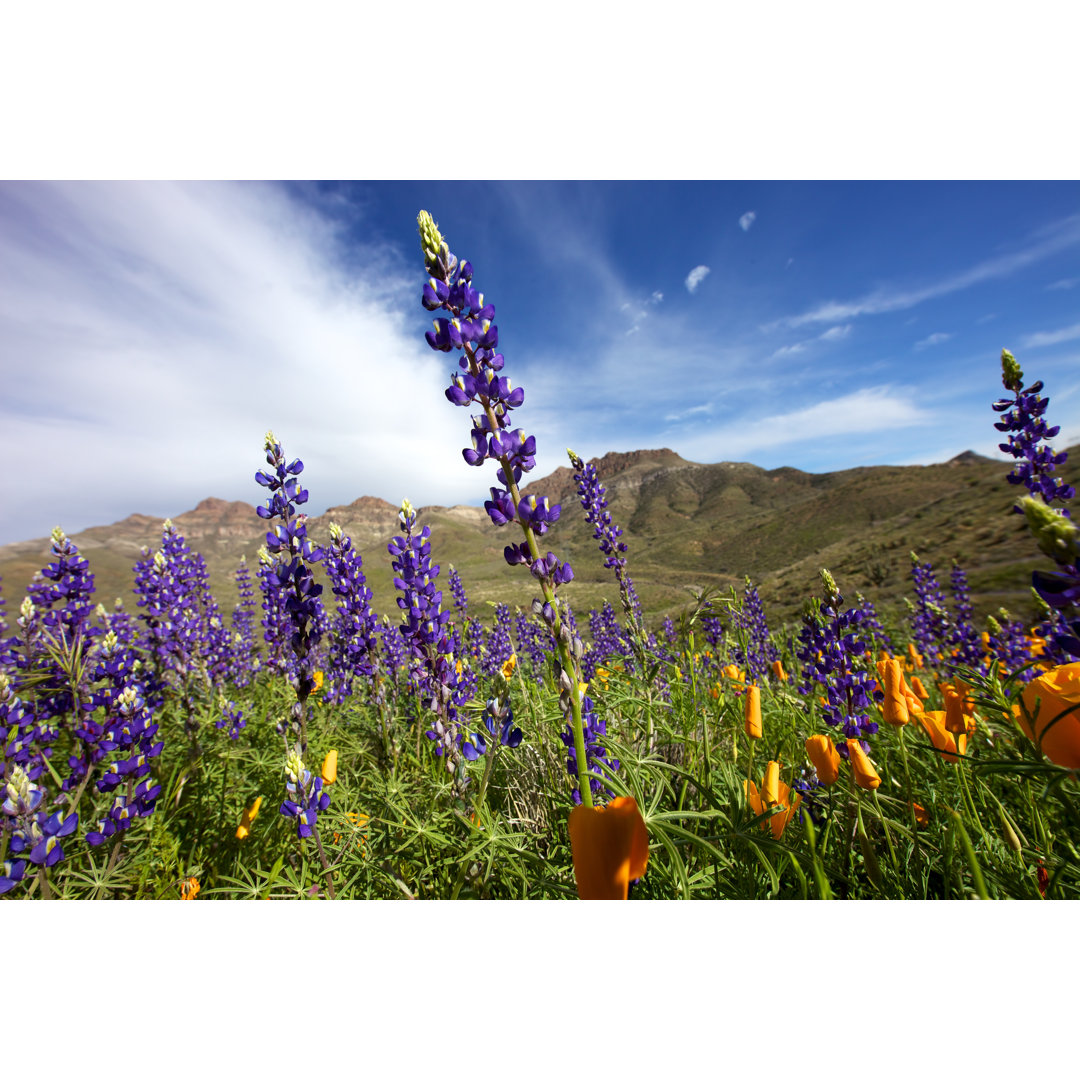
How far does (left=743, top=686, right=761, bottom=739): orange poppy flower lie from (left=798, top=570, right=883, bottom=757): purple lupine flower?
28.6 inches

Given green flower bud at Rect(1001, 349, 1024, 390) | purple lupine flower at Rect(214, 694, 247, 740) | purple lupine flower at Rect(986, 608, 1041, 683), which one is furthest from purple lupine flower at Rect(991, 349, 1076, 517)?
purple lupine flower at Rect(214, 694, 247, 740)

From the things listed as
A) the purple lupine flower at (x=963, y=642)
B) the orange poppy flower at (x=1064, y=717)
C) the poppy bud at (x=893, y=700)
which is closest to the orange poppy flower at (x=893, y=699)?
the poppy bud at (x=893, y=700)

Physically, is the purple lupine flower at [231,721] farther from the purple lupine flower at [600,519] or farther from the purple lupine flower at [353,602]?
the purple lupine flower at [600,519]

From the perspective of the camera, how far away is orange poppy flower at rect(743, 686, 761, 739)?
6.79ft

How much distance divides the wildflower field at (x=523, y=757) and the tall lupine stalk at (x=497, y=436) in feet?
0.04

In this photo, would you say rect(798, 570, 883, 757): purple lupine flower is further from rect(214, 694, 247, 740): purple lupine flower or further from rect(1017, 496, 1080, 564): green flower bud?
rect(214, 694, 247, 740): purple lupine flower

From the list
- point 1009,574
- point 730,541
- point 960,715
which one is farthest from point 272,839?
point 730,541

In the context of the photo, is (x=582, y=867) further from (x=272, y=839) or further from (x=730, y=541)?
(x=730, y=541)

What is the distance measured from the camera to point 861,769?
171cm

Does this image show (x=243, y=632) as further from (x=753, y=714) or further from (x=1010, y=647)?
(x=1010, y=647)

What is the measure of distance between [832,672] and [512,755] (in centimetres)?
242

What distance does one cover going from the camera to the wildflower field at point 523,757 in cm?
158
